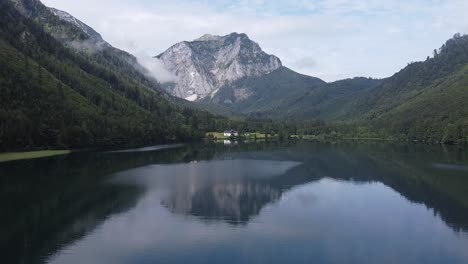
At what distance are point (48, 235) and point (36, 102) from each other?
95.1 meters

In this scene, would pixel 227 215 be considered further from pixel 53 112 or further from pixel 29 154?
pixel 53 112

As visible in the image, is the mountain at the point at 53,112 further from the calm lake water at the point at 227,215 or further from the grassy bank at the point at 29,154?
the calm lake water at the point at 227,215

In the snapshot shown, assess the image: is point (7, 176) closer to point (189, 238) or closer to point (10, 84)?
point (189, 238)

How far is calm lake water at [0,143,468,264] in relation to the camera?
127 feet

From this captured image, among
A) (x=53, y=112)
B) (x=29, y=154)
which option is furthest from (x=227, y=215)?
(x=53, y=112)

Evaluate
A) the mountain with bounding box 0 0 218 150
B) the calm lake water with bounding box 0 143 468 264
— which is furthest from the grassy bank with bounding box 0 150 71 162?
the calm lake water with bounding box 0 143 468 264

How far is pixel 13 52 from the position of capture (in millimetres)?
168375

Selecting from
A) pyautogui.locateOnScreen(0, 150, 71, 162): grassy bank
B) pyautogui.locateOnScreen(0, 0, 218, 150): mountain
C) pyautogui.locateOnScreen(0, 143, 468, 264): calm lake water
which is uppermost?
pyautogui.locateOnScreen(0, 0, 218, 150): mountain

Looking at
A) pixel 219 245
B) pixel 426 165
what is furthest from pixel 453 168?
pixel 219 245

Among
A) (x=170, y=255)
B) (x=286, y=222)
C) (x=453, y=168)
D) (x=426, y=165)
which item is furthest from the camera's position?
(x=426, y=165)

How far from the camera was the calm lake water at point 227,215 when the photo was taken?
38656mm

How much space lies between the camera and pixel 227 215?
5303 cm

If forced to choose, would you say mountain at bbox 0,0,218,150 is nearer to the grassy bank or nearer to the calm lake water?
the grassy bank

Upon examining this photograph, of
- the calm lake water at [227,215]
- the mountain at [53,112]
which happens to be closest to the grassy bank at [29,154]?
Answer: the mountain at [53,112]
